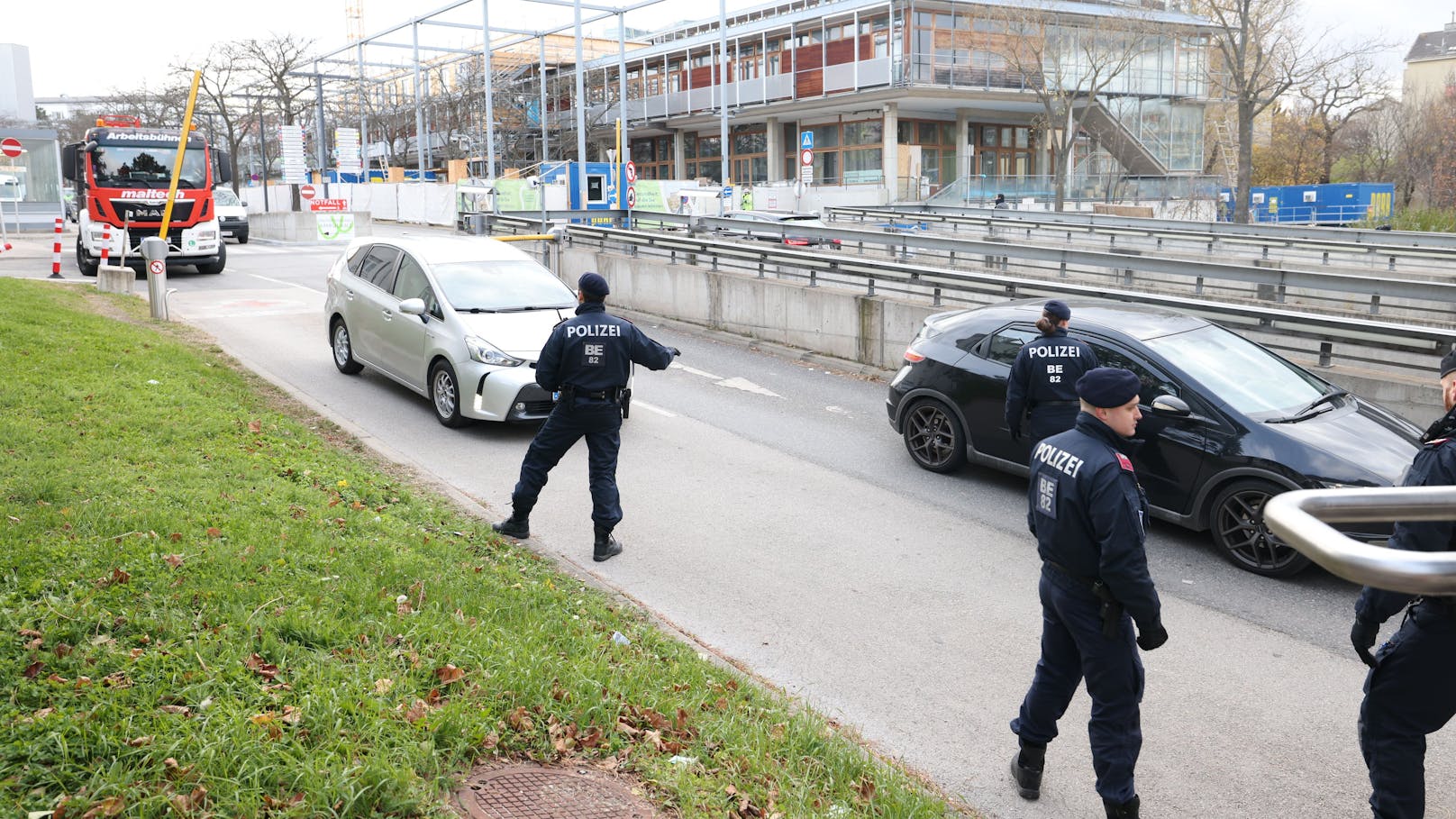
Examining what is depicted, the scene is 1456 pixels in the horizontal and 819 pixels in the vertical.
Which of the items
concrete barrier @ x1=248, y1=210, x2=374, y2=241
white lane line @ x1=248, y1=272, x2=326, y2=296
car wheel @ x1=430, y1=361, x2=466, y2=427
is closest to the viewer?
car wheel @ x1=430, y1=361, x2=466, y2=427

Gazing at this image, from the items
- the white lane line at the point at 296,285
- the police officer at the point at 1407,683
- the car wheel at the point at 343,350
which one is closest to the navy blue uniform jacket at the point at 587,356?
the police officer at the point at 1407,683

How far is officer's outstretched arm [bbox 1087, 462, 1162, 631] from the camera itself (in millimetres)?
4117

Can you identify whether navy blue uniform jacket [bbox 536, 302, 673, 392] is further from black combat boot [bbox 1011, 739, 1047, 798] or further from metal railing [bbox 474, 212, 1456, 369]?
metal railing [bbox 474, 212, 1456, 369]

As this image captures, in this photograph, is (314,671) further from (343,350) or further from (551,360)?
(343,350)

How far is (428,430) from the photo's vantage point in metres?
11.0

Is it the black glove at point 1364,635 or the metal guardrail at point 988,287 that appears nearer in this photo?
the black glove at point 1364,635

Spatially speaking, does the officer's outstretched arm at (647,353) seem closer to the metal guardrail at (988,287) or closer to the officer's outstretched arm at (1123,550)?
the officer's outstretched arm at (1123,550)

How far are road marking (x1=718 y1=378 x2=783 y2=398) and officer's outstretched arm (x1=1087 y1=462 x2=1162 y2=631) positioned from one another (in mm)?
9019

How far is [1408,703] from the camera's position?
12.3ft

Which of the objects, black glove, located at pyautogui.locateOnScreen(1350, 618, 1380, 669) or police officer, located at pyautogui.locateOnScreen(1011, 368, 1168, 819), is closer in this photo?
black glove, located at pyautogui.locateOnScreen(1350, 618, 1380, 669)

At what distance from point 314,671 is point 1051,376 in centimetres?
540

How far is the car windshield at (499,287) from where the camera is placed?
452 inches

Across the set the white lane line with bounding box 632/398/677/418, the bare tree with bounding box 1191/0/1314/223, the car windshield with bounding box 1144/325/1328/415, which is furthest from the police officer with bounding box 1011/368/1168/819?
the bare tree with bounding box 1191/0/1314/223

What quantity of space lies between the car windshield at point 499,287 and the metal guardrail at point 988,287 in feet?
16.0
